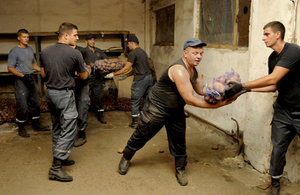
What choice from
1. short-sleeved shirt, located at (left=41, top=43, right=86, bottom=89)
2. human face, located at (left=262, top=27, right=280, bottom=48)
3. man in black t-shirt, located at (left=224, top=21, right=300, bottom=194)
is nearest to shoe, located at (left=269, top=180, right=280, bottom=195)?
man in black t-shirt, located at (left=224, top=21, right=300, bottom=194)

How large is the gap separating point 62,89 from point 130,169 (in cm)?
135

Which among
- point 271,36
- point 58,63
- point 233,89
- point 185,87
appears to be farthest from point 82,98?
point 271,36

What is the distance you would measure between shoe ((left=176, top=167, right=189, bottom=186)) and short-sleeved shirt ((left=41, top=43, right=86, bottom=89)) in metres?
1.73

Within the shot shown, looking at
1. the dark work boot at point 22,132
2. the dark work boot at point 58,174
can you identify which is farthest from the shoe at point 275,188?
the dark work boot at point 22,132

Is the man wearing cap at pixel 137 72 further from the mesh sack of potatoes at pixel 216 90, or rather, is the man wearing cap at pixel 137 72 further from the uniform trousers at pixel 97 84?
the mesh sack of potatoes at pixel 216 90

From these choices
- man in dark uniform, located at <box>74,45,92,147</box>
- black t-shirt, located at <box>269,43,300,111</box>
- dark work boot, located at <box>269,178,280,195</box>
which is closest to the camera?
black t-shirt, located at <box>269,43,300,111</box>

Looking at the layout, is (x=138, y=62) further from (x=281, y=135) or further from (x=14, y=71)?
(x=281, y=135)

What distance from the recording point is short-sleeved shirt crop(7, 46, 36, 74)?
4477 millimetres

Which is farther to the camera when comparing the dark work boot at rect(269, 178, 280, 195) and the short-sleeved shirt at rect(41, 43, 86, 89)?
the short-sleeved shirt at rect(41, 43, 86, 89)

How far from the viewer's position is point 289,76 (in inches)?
100

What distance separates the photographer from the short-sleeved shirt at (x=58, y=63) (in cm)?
310

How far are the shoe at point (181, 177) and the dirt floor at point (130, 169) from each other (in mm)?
57

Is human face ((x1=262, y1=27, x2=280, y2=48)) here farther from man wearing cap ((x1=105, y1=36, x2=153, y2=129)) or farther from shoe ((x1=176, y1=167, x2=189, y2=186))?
man wearing cap ((x1=105, y1=36, x2=153, y2=129))

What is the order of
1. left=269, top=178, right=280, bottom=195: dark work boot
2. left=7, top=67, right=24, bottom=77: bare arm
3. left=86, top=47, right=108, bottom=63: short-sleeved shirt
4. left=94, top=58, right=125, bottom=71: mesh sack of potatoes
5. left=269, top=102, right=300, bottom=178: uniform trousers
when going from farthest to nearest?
left=86, top=47, right=108, bottom=63: short-sleeved shirt, left=94, top=58, right=125, bottom=71: mesh sack of potatoes, left=7, top=67, right=24, bottom=77: bare arm, left=269, top=178, right=280, bottom=195: dark work boot, left=269, top=102, right=300, bottom=178: uniform trousers
